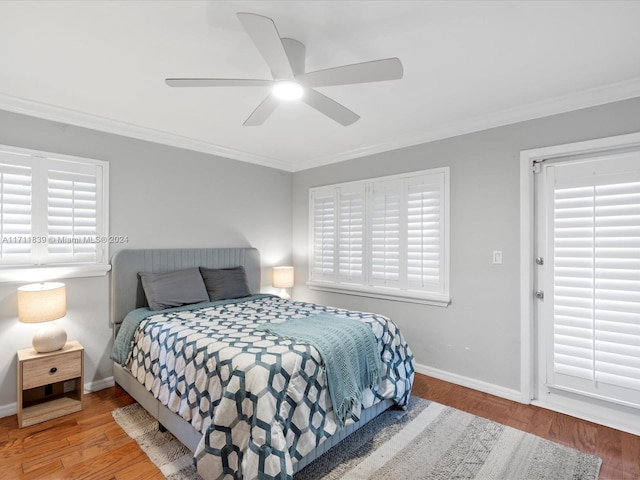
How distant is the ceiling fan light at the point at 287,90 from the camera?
1878 mm

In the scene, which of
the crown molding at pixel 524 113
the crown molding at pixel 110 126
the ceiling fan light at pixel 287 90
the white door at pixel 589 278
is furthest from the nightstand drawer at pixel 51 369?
the white door at pixel 589 278

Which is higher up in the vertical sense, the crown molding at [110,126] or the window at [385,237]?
the crown molding at [110,126]

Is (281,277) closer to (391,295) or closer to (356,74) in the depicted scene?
(391,295)

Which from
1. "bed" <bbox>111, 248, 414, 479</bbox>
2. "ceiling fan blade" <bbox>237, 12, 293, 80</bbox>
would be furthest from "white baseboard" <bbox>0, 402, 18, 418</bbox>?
"ceiling fan blade" <bbox>237, 12, 293, 80</bbox>

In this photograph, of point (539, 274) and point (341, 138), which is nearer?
point (539, 274)

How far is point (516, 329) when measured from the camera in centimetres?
283

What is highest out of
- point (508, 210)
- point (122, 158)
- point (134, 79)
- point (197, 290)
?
point (134, 79)

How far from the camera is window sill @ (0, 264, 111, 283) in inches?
102

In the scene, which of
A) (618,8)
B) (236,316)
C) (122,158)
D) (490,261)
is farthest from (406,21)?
(122,158)

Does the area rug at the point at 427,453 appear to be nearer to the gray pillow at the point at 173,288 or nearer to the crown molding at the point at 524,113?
the gray pillow at the point at 173,288

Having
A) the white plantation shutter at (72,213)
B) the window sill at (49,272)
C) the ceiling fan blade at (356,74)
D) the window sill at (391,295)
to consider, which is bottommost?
the window sill at (391,295)

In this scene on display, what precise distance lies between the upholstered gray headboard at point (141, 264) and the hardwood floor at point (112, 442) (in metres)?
0.83

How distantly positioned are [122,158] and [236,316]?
1.92m

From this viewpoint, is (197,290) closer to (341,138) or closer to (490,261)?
(341,138)
